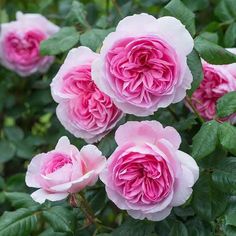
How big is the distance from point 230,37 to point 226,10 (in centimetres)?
10

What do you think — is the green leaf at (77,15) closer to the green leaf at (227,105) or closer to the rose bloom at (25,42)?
the rose bloom at (25,42)

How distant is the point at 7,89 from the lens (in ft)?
6.38

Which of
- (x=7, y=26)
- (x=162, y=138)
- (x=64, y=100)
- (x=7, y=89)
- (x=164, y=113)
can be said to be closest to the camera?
(x=162, y=138)

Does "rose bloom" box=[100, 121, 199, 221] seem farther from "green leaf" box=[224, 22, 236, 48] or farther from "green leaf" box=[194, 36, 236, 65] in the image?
"green leaf" box=[224, 22, 236, 48]

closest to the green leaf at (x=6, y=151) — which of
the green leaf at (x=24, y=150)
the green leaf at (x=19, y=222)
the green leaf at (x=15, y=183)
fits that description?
the green leaf at (x=24, y=150)

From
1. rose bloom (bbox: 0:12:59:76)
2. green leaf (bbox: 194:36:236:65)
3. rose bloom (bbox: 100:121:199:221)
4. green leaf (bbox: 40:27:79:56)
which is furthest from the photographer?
rose bloom (bbox: 0:12:59:76)

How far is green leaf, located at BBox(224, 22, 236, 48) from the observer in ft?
4.72

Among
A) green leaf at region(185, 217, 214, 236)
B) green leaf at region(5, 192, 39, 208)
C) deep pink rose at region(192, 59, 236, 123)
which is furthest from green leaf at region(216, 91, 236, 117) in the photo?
green leaf at region(5, 192, 39, 208)

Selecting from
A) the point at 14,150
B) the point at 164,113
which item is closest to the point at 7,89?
the point at 14,150

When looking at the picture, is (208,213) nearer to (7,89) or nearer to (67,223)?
(67,223)

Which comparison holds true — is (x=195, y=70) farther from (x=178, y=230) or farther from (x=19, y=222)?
(x=19, y=222)

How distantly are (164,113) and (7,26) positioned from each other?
0.68m

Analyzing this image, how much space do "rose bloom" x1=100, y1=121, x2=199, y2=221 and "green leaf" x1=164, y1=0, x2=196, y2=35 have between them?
228mm

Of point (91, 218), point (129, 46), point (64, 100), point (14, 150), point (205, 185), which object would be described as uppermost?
point (129, 46)
